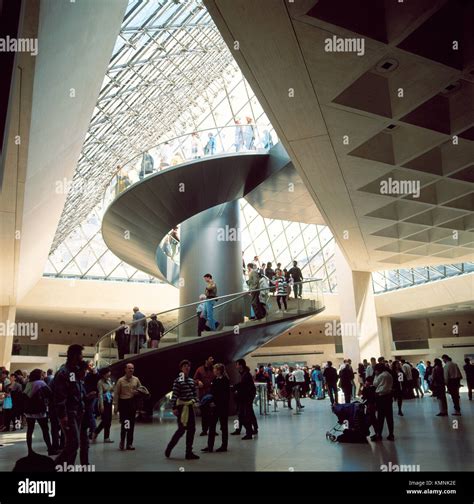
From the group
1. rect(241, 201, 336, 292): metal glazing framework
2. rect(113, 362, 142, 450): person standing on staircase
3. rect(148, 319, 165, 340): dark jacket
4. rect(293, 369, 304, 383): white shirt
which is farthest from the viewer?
rect(241, 201, 336, 292): metal glazing framework

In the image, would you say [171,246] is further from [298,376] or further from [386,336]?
[386,336]

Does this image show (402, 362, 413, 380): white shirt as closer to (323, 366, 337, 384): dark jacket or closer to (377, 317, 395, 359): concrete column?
(323, 366, 337, 384): dark jacket

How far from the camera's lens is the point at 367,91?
8453mm

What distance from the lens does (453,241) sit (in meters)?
19.2

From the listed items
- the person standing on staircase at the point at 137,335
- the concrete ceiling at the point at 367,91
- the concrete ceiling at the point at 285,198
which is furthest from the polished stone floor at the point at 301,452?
the concrete ceiling at the point at 285,198

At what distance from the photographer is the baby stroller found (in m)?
8.77

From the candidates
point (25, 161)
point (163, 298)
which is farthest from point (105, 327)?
point (25, 161)

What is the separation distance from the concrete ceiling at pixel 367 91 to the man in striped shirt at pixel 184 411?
18.3 feet

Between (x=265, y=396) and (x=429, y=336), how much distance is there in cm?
3326

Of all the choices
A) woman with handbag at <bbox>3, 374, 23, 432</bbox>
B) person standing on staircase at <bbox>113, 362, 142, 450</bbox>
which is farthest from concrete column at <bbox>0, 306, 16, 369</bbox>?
person standing on staircase at <bbox>113, 362, 142, 450</bbox>

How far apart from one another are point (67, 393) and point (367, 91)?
24.3ft

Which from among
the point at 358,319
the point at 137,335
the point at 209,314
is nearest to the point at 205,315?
the point at 209,314

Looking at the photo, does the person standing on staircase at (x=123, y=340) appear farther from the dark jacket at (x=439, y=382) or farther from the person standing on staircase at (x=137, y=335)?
the dark jacket at (x=439, y=382)

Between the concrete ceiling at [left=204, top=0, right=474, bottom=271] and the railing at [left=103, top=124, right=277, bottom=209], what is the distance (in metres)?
3.85
